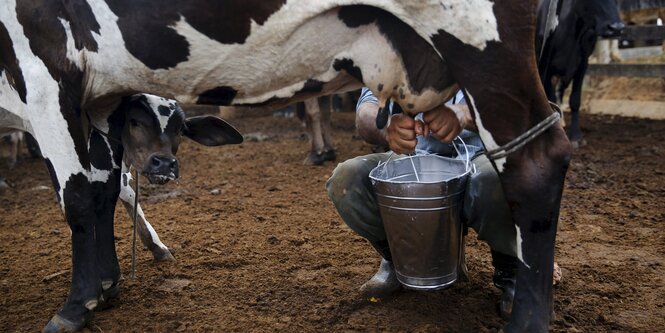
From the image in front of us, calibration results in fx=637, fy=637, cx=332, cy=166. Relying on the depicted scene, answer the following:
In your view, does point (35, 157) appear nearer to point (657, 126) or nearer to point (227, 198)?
point (227, 198)

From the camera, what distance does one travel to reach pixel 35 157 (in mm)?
7719

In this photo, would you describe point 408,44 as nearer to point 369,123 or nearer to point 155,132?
point 369,123

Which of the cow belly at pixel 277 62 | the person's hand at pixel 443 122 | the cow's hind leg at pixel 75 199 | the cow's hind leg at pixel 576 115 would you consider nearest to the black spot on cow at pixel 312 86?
the cow belly at pixel 277 62

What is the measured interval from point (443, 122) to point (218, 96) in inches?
33.4

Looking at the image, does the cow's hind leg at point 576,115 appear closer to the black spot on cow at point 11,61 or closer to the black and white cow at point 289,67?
the black and white cow at point 289,67

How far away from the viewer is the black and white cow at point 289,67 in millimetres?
1995

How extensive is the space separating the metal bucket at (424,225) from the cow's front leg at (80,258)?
117 cm

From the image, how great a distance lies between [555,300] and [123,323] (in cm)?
184

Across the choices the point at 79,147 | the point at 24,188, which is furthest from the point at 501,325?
the point at 24,188

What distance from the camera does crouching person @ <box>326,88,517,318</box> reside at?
2389 mm

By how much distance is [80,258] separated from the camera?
8.70 ft

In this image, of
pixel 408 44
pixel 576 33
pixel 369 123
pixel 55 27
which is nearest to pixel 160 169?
pixel 55 27

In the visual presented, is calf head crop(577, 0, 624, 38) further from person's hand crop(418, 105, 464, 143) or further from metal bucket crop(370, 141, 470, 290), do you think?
person's hand crop(418, 105, 464, 143)

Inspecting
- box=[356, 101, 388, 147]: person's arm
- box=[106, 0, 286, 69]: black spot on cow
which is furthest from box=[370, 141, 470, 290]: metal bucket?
box=[106, 0, 286, 69]: black spot on cow
